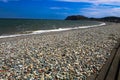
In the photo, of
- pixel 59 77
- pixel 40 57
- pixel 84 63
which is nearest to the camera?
pixel 59 77

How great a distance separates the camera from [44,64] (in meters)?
7.42

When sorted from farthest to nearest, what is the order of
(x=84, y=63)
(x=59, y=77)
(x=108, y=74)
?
(x=84, y=63), (x=108, y=74), (x=59, y=77)

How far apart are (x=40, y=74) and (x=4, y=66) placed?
66.5 inches

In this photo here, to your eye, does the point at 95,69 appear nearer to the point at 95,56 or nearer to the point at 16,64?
the point at 95,56

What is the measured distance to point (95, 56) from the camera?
9.29 m

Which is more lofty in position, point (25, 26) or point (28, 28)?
point (25, 26)

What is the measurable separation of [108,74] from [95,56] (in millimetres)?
2687

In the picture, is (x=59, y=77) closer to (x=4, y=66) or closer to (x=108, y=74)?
(x=108, y=74)

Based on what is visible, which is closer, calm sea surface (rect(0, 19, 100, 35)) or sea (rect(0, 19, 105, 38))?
sea (rect(0, 19, 105, 38))

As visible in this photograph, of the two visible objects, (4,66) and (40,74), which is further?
(4,66)

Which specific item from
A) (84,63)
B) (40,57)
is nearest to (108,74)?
(84,63)

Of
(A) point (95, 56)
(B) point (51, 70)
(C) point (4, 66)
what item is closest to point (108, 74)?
(B) point (51, 70)

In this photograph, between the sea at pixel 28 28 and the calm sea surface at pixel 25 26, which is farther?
the calm sea surface at pixel 25 26

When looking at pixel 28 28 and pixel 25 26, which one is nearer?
pixel 28 28
